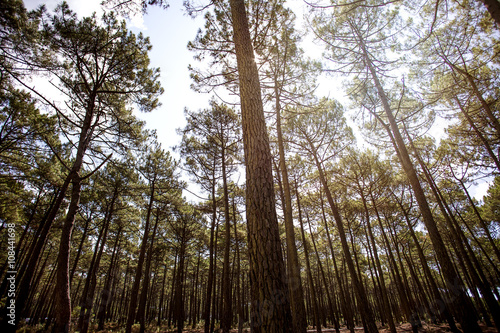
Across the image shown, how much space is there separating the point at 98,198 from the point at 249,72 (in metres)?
14.1

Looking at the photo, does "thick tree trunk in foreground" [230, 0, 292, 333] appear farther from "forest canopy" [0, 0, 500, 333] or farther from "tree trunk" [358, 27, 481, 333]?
"tree trunk" [358, 27, 481, 333]

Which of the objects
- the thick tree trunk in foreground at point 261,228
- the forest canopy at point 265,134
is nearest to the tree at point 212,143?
the forest canopy at point 265,134

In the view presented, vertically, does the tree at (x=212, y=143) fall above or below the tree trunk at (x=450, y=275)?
above

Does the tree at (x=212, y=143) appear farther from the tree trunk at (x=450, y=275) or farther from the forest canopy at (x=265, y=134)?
the tree trunk at (x=450, y=275)

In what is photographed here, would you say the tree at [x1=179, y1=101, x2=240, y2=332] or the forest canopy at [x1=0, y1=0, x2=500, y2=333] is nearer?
the forest canopy at [x1=0, y1=0, x2=500, y2=333]

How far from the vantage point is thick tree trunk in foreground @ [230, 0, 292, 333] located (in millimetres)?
2100

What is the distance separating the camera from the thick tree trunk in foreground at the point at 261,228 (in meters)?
2.10

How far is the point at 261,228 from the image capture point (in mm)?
2461

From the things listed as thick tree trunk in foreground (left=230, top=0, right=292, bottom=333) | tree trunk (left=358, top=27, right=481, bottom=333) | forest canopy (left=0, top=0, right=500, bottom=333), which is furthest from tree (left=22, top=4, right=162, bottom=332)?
tree trunk (left=358, top=27, right=481, bottom=333)

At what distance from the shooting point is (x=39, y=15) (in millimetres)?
6418

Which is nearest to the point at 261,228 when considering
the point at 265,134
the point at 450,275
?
the point at 265,134

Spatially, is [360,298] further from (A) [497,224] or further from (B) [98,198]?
(A) [497,224]

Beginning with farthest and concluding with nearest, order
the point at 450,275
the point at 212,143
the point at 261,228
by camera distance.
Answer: the point at 212,143 → the point at 450,275 → the point at 261,228

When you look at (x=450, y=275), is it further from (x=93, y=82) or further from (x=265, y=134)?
(x=93, y=82)
